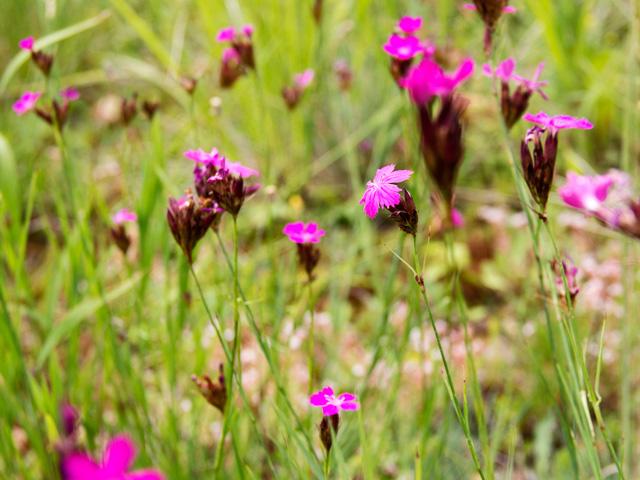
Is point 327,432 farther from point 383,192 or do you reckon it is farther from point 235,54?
point 235,54

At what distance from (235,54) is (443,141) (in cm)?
77

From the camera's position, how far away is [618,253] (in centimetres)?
191

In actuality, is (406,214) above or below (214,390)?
above

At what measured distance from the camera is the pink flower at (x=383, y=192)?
0.59m

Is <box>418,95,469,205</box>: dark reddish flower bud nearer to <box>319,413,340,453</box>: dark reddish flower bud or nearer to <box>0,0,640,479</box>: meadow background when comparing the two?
<box>0,0,640,479</box>: meadow background

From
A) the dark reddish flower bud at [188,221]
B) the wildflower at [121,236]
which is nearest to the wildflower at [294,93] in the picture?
the wildflower at [121,236]

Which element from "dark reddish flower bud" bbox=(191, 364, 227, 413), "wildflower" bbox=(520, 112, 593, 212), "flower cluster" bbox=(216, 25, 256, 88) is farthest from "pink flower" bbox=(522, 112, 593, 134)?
"flower cluster" bbox=(216, 25, 256, 88)

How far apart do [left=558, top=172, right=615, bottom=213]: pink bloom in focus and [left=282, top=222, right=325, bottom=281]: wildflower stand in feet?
0.88

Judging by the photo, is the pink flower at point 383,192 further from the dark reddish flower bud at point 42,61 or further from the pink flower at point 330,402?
the dark reddish flower bud at point 42,61

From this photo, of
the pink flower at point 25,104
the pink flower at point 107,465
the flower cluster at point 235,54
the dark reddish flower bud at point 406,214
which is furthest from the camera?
the flower cluster at point 235,54

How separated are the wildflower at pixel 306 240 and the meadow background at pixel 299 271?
0.09 meters

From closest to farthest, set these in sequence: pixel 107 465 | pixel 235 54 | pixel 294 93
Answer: pixel 107 465 → pixel 235 54 → pixel 294 93

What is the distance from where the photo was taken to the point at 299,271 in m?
1.52

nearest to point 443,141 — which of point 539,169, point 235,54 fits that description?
point 539,169
